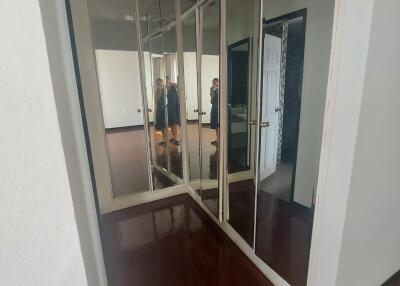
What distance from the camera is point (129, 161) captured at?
303cm

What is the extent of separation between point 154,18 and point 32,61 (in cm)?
282

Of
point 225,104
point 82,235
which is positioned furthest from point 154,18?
point 82,235

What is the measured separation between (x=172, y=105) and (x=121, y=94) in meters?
0.65

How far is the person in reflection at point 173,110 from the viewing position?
9.85 ft

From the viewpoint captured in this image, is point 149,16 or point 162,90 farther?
point 162,90

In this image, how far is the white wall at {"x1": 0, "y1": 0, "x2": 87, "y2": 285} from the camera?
415 millimetres

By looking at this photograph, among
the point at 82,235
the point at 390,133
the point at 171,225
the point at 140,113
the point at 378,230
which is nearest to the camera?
the point at 82,235

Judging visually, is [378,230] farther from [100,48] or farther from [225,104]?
[100,48]

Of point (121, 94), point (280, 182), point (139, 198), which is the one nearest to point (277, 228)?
point (280, 182)

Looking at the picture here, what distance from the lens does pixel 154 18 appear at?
286 cm

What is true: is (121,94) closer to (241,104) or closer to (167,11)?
(167,11)

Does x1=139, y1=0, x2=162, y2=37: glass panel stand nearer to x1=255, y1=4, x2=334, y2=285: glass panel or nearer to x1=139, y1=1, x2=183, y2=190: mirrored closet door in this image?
x1=139, y1=1, x2=183, y2=190: mirrored closet door

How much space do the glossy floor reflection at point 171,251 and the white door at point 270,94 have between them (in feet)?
3.83

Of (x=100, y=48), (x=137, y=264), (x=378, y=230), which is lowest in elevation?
(x=137, y=264)
